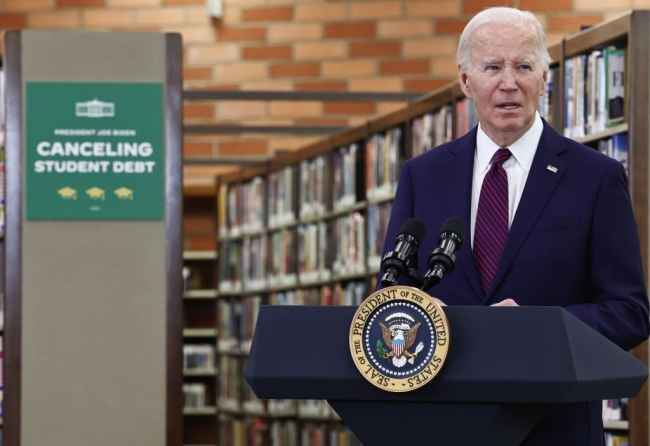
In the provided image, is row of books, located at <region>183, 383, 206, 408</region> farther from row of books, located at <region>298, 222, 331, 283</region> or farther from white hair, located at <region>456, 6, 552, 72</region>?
white hair, located at <region>456, 6, 552, 72</region>

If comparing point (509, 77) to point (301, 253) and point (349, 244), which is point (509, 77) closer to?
point (349, 244)

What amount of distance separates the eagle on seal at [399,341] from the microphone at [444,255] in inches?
4.2

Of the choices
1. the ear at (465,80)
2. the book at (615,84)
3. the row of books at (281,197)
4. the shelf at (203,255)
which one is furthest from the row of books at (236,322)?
the ear at (465,80)

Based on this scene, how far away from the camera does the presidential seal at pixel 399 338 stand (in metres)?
1.57

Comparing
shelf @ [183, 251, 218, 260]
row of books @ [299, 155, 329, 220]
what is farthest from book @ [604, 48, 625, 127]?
shelf @ [183, 251, 218, 260]

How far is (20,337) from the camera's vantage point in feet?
13.8

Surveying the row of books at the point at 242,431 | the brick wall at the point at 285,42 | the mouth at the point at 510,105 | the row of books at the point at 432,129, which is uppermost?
the brick wall at the point at 285,42

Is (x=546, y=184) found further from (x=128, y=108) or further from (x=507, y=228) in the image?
(x=128, y=108)

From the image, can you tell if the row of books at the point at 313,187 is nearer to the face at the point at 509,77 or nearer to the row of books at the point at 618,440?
the row of books at the point at 618,440

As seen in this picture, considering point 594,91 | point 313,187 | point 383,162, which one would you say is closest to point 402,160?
point 383,162

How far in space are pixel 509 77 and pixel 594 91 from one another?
2.34 metres

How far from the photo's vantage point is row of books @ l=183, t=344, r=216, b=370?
904cm

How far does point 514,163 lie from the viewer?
208 centimetres

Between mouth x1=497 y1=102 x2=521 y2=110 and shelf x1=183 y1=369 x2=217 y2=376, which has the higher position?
mouth x1=497 y1=102 x2=521 y2=110
